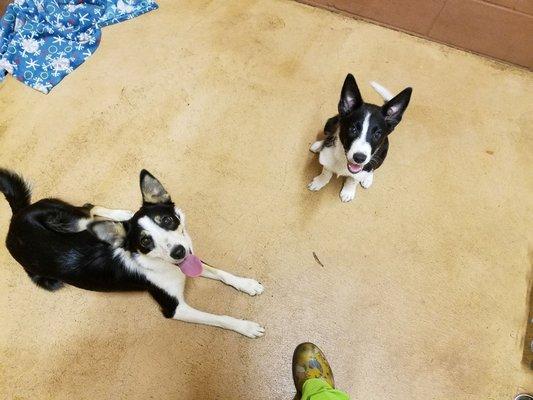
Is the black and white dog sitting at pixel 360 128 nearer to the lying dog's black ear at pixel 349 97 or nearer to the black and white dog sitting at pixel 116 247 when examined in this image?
the lying dog's black ear at pixel 349 97

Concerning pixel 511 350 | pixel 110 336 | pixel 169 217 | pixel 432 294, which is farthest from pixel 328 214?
pixel 110 336

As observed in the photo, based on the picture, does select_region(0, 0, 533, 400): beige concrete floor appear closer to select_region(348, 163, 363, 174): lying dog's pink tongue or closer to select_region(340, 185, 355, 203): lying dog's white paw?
select_region(340, 185, 355, 203): lying dog's white paw

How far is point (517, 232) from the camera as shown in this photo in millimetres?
2236

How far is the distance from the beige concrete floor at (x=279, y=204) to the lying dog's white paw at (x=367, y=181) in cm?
5

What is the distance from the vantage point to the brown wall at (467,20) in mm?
2554

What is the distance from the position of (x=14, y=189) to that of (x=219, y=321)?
1.25 meters

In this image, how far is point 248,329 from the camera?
1.94m

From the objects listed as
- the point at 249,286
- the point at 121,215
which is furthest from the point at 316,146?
the point at 121,215

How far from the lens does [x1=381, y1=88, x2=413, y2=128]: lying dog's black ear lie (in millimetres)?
1718

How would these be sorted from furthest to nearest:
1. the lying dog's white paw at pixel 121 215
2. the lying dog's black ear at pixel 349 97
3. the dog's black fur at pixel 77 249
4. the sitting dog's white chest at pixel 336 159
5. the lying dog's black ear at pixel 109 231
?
the lying dog's white paw at pixel 121 215 → the sitting dog's white chest at pixel 336 159 → the lying dog's black ear at pixel 349 97 → the dog's black fur at pixel 77 249 → the lying dog's black ear at pixel 109 231

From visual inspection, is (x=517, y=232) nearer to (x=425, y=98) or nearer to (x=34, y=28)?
(x=425, y=98)

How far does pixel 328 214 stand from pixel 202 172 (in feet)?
2.66

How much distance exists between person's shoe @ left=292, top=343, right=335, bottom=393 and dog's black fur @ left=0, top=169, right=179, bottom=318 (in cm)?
65

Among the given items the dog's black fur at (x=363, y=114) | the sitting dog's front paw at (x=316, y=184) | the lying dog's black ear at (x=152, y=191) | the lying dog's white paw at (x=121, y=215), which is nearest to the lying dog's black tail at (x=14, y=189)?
the lying dog's white paw at (x=121, y=215)
